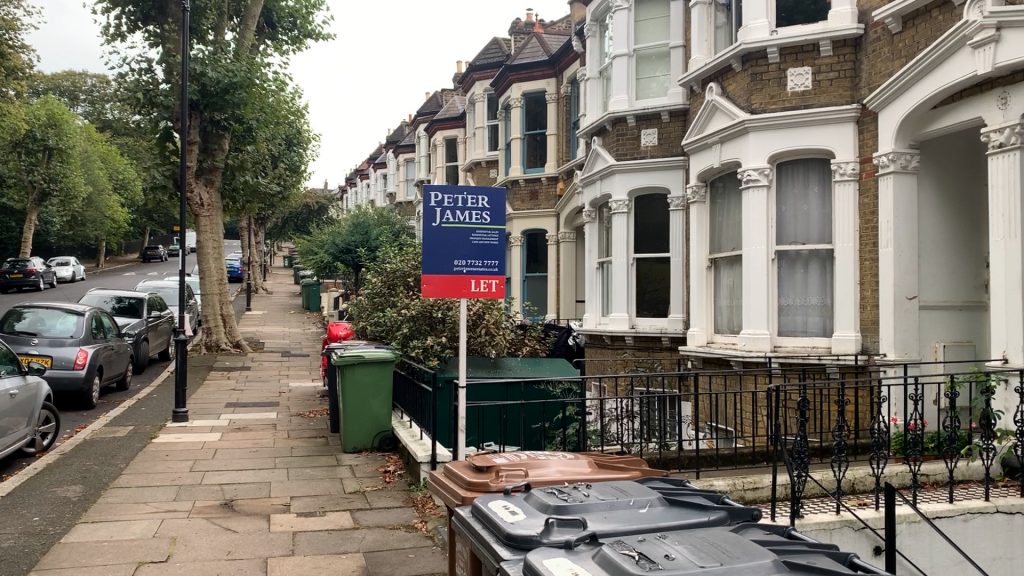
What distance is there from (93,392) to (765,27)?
33.4ft

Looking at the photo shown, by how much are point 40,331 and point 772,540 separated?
39.1ft

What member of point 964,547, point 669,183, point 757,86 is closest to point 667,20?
point 669,183

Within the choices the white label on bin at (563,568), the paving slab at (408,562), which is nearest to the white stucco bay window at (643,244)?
the paving slab at (408,562)

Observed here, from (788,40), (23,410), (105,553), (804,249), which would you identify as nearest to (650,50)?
(788,40)

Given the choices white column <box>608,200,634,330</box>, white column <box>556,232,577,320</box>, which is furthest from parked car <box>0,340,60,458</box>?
white column <box>556,232,577,320</box>

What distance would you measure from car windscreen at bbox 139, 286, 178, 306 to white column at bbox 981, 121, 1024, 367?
19938 mm

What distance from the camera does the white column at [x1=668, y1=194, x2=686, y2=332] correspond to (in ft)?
37.7

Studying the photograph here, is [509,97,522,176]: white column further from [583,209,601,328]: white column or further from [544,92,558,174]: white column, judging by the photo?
[583,209,601,328]: white column

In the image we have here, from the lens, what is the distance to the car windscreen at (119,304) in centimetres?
1698

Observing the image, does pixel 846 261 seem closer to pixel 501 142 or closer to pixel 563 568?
pixel 563 568

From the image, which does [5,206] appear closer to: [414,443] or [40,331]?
[40,331]

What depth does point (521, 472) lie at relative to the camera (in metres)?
4.05

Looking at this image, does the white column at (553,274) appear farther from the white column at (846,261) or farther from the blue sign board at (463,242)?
the blue sign board at (463,242)

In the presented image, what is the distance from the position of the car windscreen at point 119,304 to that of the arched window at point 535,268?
8.03m
